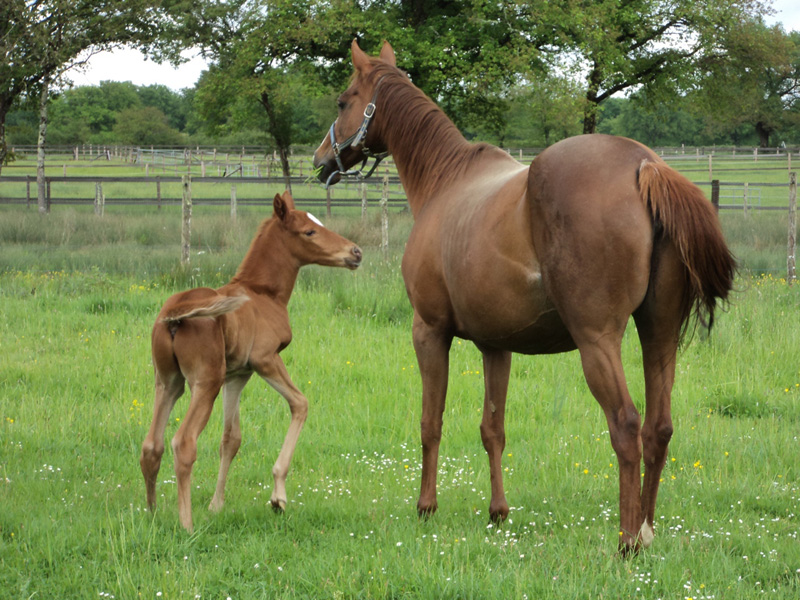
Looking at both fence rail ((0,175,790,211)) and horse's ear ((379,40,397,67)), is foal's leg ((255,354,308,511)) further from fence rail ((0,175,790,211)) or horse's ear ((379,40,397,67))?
fence rail ((0,175,790,211))

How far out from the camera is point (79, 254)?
14266 mm

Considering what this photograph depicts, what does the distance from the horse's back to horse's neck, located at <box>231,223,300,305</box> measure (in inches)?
82.7

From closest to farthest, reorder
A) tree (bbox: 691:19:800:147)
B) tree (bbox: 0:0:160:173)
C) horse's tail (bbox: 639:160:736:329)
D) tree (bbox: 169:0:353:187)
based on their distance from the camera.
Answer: horse's tail (bbox: 639:160:736:329), tree (bbox: 0:0:160:173), tree (bbox: 169:0:353:187), tree (bbox: 691:19:800:147)

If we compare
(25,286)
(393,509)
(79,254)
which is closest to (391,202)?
(79,254)

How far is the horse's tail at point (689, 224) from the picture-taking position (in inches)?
128

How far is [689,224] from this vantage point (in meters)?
3.28

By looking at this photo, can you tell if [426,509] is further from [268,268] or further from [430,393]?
[268,268]

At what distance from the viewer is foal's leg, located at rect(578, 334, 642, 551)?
3307 millimetres

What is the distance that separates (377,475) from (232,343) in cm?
141

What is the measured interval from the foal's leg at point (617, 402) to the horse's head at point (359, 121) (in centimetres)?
254

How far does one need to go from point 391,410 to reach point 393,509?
1945mm

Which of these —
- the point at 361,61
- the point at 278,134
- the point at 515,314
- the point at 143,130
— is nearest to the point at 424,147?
the point at 361,61

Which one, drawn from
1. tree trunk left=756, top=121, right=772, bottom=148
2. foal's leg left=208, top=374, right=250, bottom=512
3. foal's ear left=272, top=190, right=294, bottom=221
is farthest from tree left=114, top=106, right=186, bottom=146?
foal's leg left=208, top=374, right=250, bottom=512

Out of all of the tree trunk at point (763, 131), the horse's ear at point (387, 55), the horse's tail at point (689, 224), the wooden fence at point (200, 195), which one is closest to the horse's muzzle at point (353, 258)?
the horse's ear at point (387, 55)
